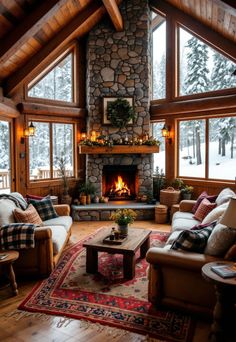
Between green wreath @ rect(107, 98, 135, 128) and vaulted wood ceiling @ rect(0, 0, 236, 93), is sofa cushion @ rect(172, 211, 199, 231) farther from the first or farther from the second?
vaulted wood ceiling @ rect(0, 0, 236, 93)

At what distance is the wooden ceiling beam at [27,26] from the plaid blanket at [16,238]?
10.3 feet

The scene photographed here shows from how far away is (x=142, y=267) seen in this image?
169 inches

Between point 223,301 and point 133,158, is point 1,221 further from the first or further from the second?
point 133,158

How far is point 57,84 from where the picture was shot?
308 inches

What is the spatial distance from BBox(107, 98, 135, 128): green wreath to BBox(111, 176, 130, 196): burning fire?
156 cm

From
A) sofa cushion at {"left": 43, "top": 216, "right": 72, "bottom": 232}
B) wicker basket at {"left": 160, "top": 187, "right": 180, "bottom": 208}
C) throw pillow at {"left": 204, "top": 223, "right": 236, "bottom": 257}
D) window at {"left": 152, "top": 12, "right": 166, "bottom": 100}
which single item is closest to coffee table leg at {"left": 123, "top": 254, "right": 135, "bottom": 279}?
throw pillow at {"left": 204, "top": 223, "right": 236, "bottom": 257}

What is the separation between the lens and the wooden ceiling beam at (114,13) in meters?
6.28

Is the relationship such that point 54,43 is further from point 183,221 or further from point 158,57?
point 183,221

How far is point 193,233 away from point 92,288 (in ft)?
4.85

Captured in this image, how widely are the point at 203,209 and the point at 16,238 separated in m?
3.00

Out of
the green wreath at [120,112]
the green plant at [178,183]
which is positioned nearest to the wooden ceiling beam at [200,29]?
the green wreath at [120,112]

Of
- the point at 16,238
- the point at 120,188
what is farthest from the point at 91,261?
the point at 120,188

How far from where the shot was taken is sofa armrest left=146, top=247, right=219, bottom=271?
2.88 m

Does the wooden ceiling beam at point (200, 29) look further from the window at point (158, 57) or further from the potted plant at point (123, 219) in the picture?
the potted plant at point (123, 219)
